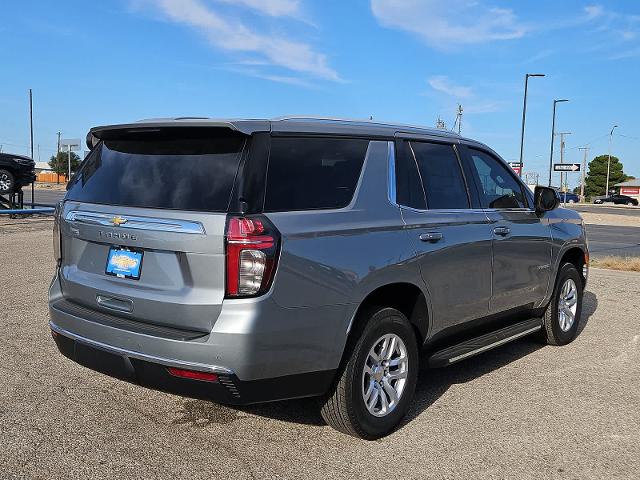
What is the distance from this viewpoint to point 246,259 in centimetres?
313

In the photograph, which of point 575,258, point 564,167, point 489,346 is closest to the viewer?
point 489,346

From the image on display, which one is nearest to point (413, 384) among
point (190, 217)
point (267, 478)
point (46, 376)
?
point (267, 478)

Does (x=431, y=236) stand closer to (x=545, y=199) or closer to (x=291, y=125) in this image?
(x=291, y=125)

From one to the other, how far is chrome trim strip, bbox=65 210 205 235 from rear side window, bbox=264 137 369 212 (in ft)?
1.33

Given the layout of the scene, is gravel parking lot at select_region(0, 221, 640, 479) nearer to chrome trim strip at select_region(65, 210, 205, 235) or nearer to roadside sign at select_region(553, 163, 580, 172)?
chrome trim strip at select_region(65, 210, 205, 235)

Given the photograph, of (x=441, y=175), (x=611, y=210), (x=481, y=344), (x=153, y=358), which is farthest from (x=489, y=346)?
(x=611, y=210)

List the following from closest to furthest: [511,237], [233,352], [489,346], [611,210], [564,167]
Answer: [233,352]
[489,346]
[511,237]
[611,210]
[564,167]

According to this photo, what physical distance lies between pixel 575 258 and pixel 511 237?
179 centimetres

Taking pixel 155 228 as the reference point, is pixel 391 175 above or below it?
above

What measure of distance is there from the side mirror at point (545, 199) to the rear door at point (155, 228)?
3.33 meters

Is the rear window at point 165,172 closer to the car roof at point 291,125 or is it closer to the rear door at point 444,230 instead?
the car roof at point 291,125

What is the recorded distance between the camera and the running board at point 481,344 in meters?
4.28

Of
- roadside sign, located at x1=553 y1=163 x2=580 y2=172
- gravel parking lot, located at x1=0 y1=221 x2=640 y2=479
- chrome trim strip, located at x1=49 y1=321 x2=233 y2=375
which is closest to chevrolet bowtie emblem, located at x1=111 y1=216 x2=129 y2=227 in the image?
chrome trim strip, located at x1=49 y1=321 x2=233 y2=375

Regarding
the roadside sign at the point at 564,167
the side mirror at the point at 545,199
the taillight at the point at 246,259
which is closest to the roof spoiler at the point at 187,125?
the taillight at the point at 246,259
